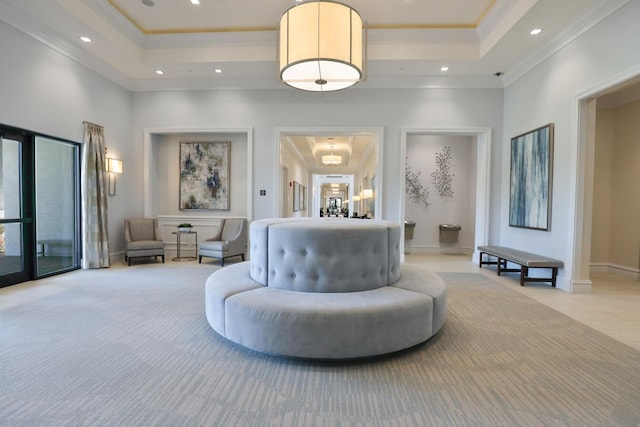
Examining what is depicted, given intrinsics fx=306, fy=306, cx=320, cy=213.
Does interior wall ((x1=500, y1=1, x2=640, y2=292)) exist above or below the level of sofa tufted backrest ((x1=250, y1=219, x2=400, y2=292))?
above

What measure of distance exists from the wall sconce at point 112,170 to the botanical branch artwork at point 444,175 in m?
7.09

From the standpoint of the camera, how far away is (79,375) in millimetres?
2049

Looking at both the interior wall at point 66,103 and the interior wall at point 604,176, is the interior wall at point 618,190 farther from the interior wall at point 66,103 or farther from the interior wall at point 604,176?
the interior wall at point 66,103

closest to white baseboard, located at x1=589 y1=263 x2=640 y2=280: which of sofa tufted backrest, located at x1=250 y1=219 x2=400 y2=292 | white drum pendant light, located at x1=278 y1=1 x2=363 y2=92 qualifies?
sofa tufted backrest, located at x1=250 y1=219 x2=400 y2=292

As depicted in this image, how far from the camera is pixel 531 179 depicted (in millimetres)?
5047

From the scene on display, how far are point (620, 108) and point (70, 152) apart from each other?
962 cm

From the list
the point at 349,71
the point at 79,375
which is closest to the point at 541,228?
the point at 349,71

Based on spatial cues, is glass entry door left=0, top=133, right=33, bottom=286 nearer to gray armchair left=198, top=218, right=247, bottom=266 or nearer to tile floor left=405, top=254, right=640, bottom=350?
gray armchair left=198, top=218, right=247, bottom=266

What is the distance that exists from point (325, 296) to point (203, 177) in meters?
5.39

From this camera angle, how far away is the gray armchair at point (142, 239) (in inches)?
225

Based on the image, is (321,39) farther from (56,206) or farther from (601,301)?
(56,206)

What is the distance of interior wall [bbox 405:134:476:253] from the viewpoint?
7812 millimetres

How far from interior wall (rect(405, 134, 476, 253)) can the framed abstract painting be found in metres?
4.62

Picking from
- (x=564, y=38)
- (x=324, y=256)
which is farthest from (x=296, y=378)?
(x=564, y=38)
